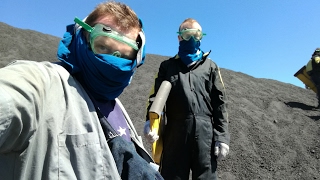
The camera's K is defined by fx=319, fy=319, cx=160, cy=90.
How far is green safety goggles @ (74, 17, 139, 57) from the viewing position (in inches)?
53.7

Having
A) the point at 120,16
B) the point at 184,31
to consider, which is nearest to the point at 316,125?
the point at 184,31

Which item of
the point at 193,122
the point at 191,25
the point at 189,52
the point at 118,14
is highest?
the point at 191,25

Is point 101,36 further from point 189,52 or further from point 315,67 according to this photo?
point 315,67

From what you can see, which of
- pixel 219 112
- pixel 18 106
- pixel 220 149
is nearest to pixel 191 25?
pixel 219 112

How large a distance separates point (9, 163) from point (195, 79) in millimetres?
2483

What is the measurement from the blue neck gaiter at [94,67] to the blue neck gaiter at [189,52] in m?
2.06

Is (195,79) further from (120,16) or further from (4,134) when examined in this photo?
(4,134)

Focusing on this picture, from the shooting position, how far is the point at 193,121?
3203mm

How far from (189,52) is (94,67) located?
2270mm

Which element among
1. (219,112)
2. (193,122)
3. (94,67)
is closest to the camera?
(94,67)

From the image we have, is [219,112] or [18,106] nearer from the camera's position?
[18,106]

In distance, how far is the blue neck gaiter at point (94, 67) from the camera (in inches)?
52.2

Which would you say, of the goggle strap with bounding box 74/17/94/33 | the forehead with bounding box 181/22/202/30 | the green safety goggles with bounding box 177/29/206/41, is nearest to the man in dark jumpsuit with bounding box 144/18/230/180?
the green safety goggles with bounding box 177/29/206/41

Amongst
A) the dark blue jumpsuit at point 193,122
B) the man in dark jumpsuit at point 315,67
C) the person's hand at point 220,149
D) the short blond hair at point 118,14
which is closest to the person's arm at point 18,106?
the short blond hair at point 118,14
